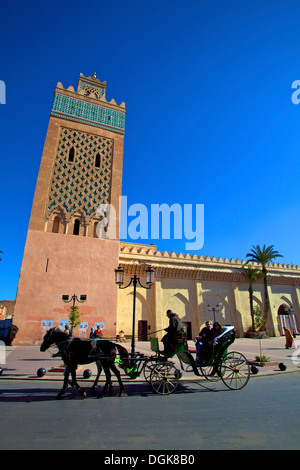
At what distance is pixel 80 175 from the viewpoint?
Result: 1783 centimetres

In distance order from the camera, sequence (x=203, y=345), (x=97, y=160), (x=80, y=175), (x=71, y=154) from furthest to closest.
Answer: (x=97, y=160), (x=71, y=154), (x=80, y=175), (x=203, y=345)

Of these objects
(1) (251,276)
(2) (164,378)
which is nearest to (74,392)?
(2) (164,378)

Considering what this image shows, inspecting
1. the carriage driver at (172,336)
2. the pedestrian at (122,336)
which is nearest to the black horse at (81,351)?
the carriage driver at (172,336)

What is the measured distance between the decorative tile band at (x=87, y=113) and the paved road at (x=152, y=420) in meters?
19.0

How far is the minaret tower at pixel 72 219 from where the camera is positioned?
14.6m

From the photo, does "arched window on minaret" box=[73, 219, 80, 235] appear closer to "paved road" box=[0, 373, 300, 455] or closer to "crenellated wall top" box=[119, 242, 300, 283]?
"crenellated wall top" box=[119, 242, 300, 283]

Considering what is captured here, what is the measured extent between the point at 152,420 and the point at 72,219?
15.0 meters

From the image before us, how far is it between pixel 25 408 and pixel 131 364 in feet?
6.67

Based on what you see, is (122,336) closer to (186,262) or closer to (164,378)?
(186,262)

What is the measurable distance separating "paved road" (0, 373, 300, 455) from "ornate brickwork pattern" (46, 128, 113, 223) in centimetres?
1339

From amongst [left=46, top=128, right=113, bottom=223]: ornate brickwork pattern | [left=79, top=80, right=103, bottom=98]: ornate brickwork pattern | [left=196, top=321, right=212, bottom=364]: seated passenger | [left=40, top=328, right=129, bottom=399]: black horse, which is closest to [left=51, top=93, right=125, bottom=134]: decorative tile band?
[left=46, top=128, right=113, bottom=223]: ornate brickwork pattern
